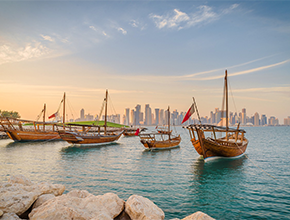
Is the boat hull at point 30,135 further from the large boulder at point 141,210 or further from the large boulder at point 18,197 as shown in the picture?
the large boulder at point 141,210

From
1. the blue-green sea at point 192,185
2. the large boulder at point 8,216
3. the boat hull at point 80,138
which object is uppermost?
the large boulder at point 8,216

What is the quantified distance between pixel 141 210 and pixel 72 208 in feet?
8.03

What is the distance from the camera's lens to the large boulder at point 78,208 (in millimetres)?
6059

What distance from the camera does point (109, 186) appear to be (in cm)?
1437

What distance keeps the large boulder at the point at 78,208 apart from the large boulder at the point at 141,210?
0.64m

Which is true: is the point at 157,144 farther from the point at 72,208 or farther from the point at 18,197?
the point at 72,208

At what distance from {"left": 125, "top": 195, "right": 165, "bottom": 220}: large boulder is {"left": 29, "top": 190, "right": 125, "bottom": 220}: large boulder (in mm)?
640

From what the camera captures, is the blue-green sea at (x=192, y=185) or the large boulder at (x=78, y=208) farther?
the blue-green sea at (x=192, y=185)

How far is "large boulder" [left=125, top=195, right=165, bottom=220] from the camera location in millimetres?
6945

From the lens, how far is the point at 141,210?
23.1ft

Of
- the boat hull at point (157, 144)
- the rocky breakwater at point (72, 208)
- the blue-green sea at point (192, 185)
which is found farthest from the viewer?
the boat hull at point (157, 144)

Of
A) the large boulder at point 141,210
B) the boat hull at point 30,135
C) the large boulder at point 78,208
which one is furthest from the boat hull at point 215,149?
the boat hull at point 30,135

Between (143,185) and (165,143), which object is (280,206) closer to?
(143,185)

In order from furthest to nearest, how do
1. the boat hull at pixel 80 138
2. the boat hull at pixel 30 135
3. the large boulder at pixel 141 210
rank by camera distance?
the boat hull at pixel 30 135
the boat hull at pixel 80 138
the large boulder at pixel 141 210
